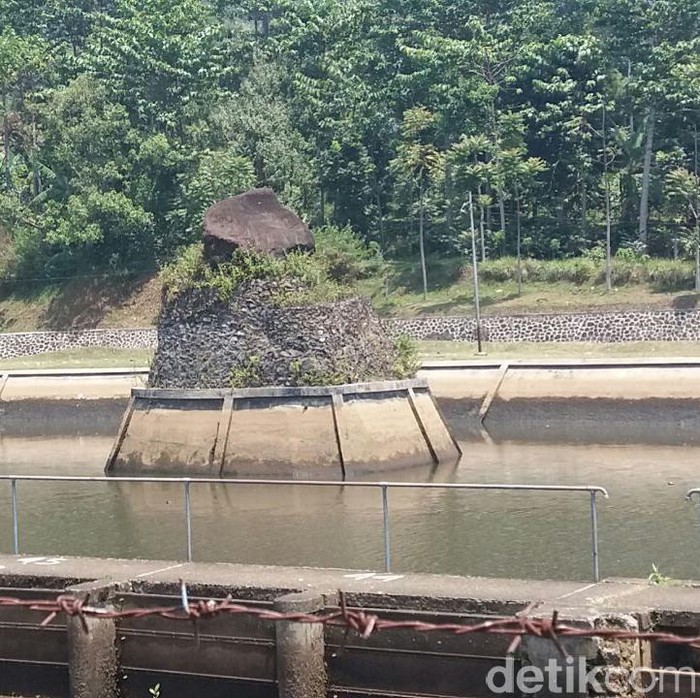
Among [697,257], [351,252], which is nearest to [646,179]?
[697,257]

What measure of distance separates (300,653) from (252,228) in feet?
88.6

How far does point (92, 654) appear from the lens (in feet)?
51.6

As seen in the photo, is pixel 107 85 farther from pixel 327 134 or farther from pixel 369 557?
pixel 369 557

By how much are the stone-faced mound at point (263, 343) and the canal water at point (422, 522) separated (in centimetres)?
343

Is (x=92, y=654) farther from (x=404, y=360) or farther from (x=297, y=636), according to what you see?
(x=404, y=360)

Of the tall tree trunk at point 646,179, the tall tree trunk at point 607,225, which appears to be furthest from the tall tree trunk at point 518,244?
the tall tree trunk at point 646,179

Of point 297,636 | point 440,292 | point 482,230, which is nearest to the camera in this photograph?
point 297,636

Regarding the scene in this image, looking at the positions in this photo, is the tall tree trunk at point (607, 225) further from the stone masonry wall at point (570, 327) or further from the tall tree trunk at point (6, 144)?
the tall tree trunk at point (6, 144)

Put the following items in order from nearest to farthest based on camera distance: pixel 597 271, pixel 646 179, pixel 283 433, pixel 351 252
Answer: pixel 283 433 < pixel 597 271 < pixel 646 179 < pixel 351 252

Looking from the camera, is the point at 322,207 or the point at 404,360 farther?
the point at 322,207

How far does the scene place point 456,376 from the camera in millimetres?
55781

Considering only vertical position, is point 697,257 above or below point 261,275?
below

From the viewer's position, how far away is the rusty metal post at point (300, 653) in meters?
14.5

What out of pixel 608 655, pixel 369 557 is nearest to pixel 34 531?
pixel 369 557
